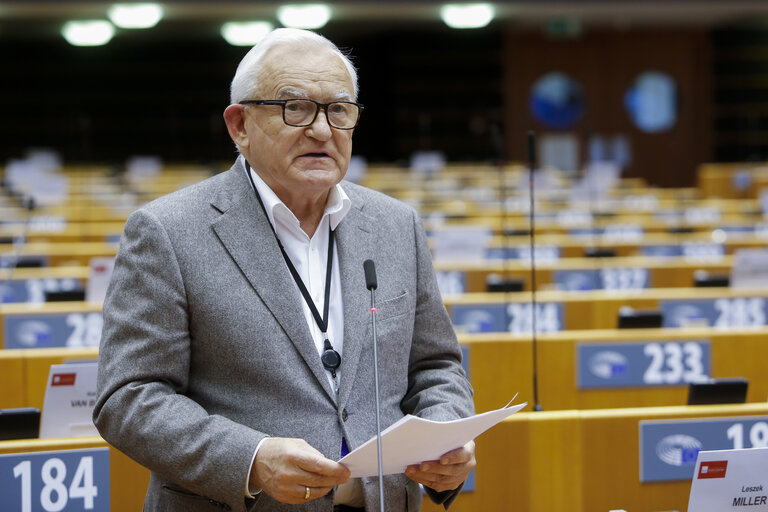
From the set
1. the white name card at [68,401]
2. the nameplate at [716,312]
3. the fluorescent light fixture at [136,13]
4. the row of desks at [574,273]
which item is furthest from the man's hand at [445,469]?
the fluorescent light fixture at [136,13]

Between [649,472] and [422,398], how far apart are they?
93 cm

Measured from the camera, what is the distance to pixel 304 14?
13094 millimetres

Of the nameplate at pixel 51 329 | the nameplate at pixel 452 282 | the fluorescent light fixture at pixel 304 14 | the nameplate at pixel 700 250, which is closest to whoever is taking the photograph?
the nameplate at pixel 51 329

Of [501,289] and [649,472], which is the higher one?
[501,289]

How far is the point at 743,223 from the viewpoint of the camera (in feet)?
27.6

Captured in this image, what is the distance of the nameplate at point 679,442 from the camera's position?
7.90 feet

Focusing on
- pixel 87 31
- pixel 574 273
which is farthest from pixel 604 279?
pixel 87 31

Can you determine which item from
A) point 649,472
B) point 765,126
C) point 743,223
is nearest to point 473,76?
point 765,126

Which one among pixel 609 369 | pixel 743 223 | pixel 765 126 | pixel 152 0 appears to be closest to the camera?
pixel 609 369

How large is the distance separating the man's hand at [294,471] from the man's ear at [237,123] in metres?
0.54

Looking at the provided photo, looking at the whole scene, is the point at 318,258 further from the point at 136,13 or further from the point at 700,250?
the point at 136,13

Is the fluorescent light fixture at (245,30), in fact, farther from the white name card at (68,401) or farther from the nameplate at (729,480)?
the nameplate at (729,480)

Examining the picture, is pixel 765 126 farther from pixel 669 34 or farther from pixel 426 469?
pixel 426 469

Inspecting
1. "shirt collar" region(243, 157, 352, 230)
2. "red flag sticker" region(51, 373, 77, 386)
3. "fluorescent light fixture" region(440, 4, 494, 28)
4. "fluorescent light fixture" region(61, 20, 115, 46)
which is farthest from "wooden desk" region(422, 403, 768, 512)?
"fluorescent light fixture" region(61, 20, 115, 46)
